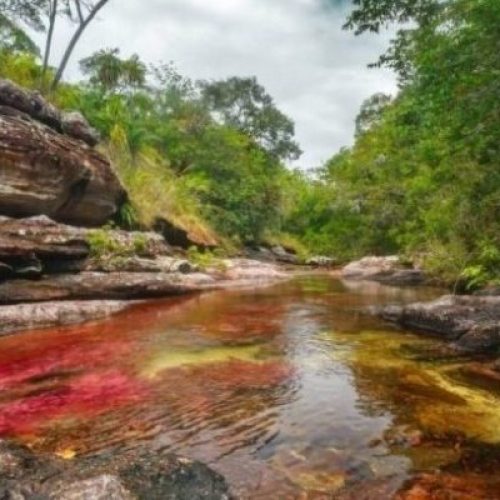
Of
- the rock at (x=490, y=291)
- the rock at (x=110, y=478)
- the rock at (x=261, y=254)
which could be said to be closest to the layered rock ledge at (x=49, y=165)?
the rock at (x=110, y=478)

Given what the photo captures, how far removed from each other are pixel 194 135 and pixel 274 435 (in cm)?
3378

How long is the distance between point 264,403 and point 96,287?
843 cm

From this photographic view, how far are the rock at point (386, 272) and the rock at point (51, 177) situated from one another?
14881mm

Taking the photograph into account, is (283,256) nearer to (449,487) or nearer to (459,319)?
(459,319)

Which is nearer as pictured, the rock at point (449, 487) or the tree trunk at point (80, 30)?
the rock at point (449, 487)

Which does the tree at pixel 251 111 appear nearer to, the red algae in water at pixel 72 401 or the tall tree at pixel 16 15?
the tall tree at pixel 16 15

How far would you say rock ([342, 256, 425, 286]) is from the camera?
25016 millimetres

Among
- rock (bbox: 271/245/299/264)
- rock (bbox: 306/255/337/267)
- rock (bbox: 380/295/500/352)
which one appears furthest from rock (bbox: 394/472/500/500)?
rock (bbox: 306/255/337/267)

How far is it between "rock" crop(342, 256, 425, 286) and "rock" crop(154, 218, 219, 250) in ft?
29.0

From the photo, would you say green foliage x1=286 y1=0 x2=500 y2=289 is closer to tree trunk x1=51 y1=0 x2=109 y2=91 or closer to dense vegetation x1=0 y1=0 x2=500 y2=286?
dense vegetation x1=0 y1=0 x2=500 y2=286

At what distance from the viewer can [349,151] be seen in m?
57.8

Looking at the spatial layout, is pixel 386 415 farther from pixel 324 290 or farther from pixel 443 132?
pixel 324 290

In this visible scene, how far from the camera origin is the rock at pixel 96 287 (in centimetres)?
1165

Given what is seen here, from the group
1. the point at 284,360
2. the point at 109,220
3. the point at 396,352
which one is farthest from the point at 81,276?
the point at 396,352
